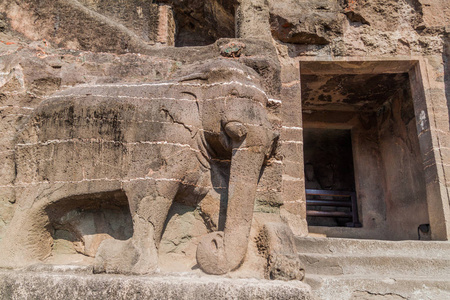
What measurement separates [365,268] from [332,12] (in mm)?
3354

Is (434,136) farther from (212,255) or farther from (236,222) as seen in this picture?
(212,255)

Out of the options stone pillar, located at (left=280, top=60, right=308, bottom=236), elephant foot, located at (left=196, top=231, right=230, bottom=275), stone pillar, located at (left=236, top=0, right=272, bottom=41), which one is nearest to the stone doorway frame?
stone pillar, located at (left=280, top=60, right=308, bottom=236)

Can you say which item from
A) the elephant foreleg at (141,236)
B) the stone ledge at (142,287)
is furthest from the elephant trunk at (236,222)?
the elephant foreleg at (141,236)

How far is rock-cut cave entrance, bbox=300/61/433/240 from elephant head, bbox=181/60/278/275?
2.72 meters

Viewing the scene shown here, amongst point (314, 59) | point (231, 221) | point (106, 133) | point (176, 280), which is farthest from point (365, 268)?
point (314, 59)

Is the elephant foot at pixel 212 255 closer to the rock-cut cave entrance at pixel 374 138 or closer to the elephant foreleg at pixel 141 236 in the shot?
the elephant foreleg at pixel 141 236

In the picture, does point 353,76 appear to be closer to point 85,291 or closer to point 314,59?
point 314,59

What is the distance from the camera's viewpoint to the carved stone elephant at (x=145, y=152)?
237 cm

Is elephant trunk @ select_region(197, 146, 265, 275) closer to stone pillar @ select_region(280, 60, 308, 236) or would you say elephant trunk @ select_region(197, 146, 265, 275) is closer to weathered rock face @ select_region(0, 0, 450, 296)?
weathered rock face @ select_region(0, 0, 450, 296)

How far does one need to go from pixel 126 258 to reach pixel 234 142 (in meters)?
0.99

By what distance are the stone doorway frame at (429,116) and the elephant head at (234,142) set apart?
1.93 m

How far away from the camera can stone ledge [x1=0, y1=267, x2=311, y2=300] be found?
6.52 ft

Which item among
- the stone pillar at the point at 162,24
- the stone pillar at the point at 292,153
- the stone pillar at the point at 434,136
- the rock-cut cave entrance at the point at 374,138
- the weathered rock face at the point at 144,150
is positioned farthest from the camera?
the stone pillar at the point at 162,24

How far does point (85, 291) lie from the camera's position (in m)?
2.08
